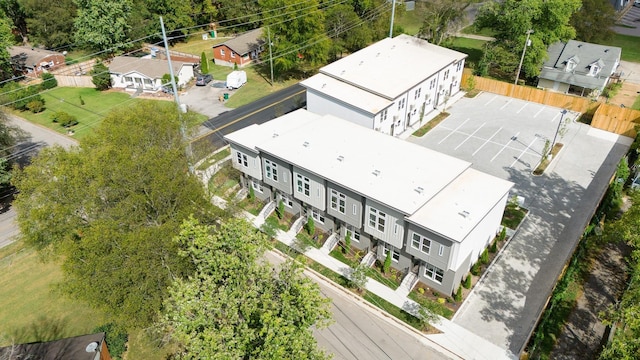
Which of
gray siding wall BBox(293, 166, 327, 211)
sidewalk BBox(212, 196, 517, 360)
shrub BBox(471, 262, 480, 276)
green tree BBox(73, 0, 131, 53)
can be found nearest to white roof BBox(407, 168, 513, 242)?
shrub BBox(471, 262, 480, 276)

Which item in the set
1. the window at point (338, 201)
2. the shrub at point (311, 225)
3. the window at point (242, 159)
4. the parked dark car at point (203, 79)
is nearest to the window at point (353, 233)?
the window at point (338, 201)

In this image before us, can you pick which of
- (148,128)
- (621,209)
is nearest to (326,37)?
(148,128)

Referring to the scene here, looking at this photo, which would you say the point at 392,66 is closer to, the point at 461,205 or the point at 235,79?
the point at 235,79

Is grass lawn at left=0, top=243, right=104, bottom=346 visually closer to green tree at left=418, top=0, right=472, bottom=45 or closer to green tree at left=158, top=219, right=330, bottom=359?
green tree at left=158, top=219, right=330, bottom=359

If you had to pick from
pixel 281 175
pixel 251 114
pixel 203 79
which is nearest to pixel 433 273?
pixel 281 175

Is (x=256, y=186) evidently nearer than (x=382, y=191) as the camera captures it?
No
